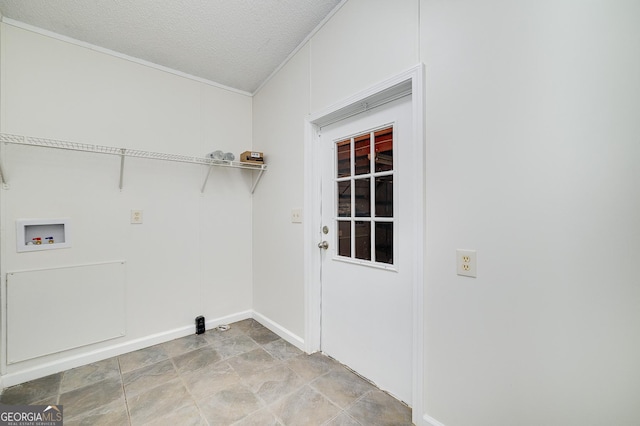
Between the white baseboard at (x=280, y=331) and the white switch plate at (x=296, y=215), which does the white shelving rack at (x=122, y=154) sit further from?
the white baseboard at (x=280, y=331)

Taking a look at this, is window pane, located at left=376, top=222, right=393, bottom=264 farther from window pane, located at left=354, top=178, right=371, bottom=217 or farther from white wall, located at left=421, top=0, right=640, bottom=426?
white wall, located at left=421, top=0, right=640, bottom=426

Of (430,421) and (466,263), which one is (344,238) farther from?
(430,421)

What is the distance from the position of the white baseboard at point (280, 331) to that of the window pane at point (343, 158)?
1495mm

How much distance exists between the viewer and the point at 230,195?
2.92 m

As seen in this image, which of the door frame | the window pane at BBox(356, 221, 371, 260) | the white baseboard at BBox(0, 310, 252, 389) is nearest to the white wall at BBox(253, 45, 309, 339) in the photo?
the door frame

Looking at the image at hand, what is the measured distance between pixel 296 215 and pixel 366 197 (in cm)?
74

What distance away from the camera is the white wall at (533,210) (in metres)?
0.92

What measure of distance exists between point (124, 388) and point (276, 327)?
1.22 meters

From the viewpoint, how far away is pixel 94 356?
217 cm

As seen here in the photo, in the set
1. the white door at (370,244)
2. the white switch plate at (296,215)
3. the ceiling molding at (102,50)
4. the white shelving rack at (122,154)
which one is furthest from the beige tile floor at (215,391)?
the ceiling molding at (102,50)

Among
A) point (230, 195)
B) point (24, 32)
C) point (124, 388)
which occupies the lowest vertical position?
→ point (124, 388)

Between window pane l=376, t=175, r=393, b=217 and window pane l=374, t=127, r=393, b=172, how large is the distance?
0.24 ft

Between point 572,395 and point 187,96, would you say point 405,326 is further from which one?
point 187,96

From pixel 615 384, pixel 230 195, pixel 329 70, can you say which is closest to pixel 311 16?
pixel 329 70
